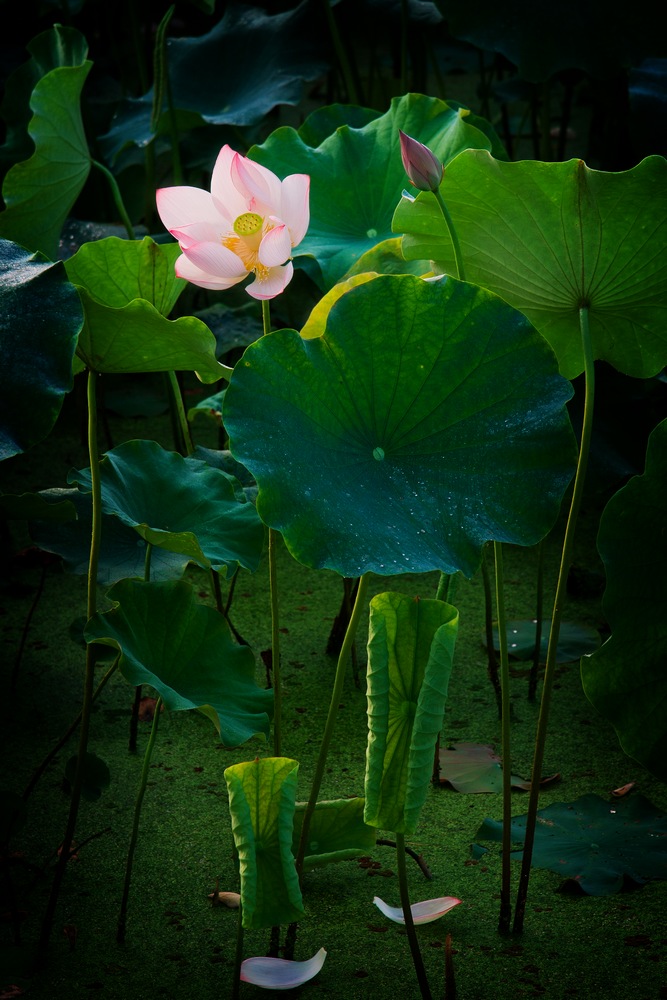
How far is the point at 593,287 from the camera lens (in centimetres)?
105

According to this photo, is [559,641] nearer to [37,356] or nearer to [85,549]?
[85,549]

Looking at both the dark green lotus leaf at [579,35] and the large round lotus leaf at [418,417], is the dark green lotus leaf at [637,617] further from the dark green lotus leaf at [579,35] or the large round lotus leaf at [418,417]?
the dark green lotus leaf at [579,35]

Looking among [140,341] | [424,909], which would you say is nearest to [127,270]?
[140,341]

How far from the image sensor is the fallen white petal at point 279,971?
3.25 feet

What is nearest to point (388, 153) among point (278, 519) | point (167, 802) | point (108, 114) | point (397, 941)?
point (278, 519)

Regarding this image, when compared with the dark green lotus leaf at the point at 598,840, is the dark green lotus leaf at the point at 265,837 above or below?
above

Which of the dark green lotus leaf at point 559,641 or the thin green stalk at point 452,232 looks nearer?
the thin green stalk at point 452,232

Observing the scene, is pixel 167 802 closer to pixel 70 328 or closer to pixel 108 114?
pixel 70 328

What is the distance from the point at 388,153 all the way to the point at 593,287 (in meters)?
0.71

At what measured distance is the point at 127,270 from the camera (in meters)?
1.20

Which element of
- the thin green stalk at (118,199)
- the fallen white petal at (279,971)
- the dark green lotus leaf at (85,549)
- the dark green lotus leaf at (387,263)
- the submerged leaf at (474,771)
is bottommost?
the submerged leaf at (474,771)

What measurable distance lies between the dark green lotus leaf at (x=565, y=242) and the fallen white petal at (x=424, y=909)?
0.64m

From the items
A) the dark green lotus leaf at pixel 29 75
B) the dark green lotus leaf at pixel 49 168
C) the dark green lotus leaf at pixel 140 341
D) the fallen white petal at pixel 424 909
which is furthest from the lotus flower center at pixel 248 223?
the dark green lotus leaf at pixel 29 75

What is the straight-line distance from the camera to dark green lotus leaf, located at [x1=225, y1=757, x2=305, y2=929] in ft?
2.86
